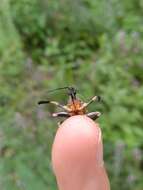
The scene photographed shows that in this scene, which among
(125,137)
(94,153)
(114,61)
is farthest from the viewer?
(114,61)

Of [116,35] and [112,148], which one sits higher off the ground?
[116,35]

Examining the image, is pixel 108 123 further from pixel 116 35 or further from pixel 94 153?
pixel 94 153

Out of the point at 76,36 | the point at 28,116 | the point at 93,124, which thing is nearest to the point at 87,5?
the point at 76,36

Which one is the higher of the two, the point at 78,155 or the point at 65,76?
the point at 65,76

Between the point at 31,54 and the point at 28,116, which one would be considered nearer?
the point at 28,116

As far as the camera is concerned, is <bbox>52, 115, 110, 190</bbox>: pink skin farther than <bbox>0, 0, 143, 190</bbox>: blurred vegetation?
No
